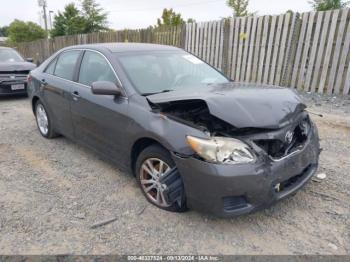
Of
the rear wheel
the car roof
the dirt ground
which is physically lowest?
the dirt ground

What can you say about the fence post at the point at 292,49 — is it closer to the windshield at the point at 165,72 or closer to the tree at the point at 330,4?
the windshield at the point at 165,72

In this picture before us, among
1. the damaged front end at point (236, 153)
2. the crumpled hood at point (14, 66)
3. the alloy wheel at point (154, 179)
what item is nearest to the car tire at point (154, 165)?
the alloy wheel at point (154, 179)

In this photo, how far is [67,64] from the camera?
4.32 metres

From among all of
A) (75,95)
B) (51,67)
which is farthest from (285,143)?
(51,67)

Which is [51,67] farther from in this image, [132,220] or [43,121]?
[132,220]

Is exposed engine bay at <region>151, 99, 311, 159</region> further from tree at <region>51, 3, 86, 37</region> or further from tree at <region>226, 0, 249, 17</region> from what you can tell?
tree at <region>51, 3, 86, 37</region>

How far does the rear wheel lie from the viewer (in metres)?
4.87

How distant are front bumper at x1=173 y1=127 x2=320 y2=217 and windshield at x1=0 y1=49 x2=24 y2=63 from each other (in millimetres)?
Result: 8787

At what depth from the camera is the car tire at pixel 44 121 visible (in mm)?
4859

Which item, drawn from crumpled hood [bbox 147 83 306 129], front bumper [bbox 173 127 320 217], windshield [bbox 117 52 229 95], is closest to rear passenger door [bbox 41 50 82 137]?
windshield [bbox 117 52 229 95]

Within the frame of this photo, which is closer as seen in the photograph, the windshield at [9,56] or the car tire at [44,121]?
the car tire at [44,121]

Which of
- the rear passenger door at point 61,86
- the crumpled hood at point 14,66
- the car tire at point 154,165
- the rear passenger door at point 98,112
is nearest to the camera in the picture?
the car tire at point 154,165

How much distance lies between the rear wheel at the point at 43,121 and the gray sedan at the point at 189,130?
113 centimetres

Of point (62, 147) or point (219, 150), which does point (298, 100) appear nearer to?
point (219, 150)
